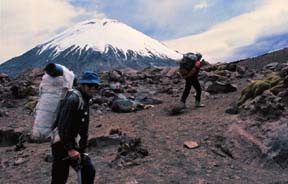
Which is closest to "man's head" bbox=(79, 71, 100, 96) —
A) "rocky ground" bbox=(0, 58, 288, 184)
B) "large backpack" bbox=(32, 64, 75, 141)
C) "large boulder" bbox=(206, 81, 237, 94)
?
"large backpack" bbox=(32, 64, 75, 141)

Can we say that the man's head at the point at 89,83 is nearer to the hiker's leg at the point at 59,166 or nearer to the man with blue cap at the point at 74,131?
the man with blue cap at the point at 74,131

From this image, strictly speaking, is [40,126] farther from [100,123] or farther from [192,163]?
[100,123]

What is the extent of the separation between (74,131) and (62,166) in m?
0.51

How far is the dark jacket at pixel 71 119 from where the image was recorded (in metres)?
5.66

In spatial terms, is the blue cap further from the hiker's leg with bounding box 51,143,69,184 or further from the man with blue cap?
the hiker's leg with bounding box 51,143,69,184

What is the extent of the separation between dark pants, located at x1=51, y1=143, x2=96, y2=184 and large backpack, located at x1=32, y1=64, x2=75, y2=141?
233 mm

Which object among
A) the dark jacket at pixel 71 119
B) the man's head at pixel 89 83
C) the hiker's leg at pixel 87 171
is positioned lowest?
the hiker's leg at pixel 87 171

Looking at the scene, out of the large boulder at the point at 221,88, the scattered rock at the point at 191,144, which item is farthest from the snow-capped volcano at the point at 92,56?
the scattered rock at the point at 191,144

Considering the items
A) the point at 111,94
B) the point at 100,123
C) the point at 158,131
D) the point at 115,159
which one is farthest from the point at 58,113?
the point at 111,94

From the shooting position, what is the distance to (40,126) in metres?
5.81

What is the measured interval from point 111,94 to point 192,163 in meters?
8.64

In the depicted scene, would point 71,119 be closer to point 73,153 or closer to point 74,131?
point 74,131

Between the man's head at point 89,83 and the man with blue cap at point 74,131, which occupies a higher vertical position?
the man's head at point 89,83

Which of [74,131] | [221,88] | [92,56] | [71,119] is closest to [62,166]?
[74,131]
